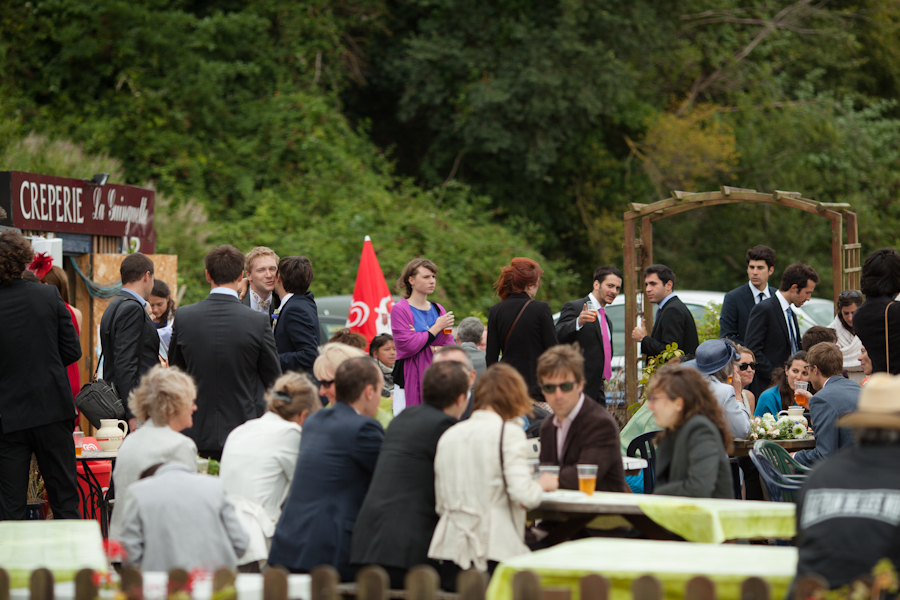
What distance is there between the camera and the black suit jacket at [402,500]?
4.18 meters

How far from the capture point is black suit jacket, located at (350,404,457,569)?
4.18m

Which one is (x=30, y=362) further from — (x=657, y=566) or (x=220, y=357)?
(x=657, y=566)

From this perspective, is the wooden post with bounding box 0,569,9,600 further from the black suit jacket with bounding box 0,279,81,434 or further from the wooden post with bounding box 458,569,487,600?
the black suit jacket with bounding box 0,279,81,434

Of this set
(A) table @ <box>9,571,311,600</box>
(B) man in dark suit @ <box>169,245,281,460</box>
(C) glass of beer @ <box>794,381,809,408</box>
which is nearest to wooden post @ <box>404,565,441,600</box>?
(A) table @ <box>9,571,311,600</box>

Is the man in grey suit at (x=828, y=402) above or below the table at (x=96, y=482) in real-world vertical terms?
above

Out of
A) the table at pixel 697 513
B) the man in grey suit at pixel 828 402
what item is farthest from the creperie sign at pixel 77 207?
the man in grey suit at pixel 828 402

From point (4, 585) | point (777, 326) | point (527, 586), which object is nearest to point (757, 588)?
point (527, 586)

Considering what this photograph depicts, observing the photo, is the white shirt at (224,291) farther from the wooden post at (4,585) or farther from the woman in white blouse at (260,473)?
the wooden post at (4,585)

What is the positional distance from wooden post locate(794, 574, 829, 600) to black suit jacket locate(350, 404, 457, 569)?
1.71 metres

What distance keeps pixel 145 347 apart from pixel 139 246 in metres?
4.81

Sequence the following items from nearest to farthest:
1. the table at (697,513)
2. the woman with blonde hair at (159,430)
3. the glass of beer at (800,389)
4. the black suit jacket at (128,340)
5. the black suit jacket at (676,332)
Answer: the table at (697,513) < the woman with blonde hair at (159,430) < the black suit jacket at (128,340) < the glass of beer at (800,389) < the black suit jacket at (676,332)

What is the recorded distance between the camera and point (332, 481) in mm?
4367

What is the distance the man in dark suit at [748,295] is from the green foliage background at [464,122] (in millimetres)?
7545

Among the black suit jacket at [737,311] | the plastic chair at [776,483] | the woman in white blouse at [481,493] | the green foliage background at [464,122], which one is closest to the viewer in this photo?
the woman in white blouse at [481,493]
